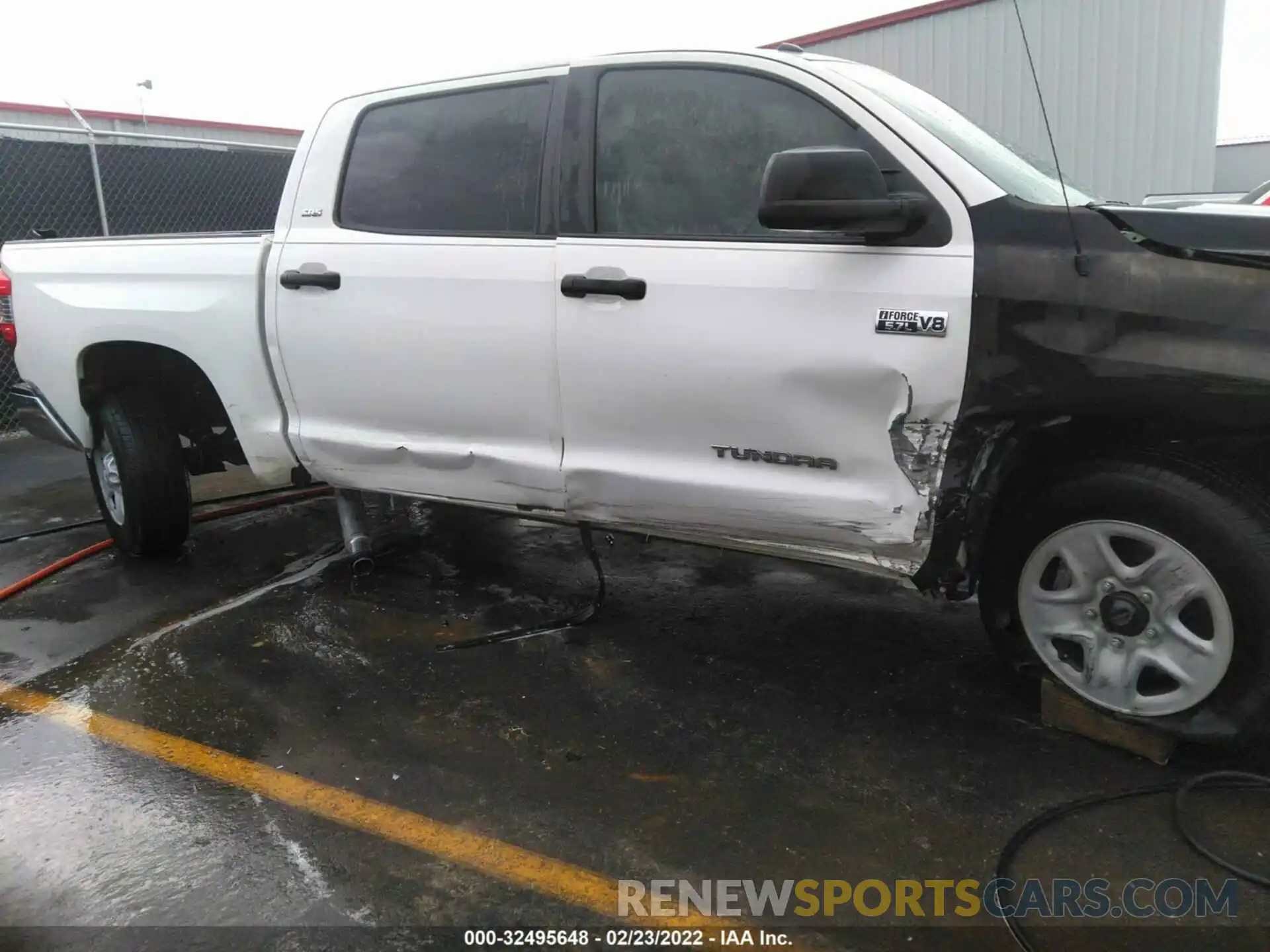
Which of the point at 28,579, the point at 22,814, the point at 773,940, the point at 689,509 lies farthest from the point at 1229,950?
the point at 28,579

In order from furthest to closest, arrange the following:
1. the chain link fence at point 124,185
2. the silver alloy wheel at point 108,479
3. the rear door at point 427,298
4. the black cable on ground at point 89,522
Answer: the chain link fence at point 124,185 < the black cable on ground at point 89,522 < the silver alloy wheel at point 108,479 < the rear door at point 427,298

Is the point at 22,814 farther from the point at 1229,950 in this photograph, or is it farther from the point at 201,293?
the point at 1229,950

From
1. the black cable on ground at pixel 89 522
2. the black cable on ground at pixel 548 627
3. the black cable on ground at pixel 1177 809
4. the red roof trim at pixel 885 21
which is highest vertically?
the red roof trim at pixel 885 21

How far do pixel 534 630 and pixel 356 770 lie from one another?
105 centimetres

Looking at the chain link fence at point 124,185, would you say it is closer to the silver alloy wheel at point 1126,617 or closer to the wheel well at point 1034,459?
the wheel well at point 1034,459

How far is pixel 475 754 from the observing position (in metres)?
2.91

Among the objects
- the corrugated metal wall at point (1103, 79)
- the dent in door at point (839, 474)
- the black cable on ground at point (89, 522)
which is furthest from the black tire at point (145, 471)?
the corrugated metal wall at point (1103, 79)

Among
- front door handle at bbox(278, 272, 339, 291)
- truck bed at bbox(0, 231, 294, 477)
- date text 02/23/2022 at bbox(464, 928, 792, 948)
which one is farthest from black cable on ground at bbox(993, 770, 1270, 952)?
truck bed at bbox(0, 231, 294, 477)

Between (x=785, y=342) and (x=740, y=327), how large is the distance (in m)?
0.14

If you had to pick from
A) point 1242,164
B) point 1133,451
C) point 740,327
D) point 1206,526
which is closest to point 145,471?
point 740,327

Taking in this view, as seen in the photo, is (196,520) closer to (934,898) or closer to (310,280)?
(310,280)

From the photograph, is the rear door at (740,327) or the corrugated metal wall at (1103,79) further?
the corrugated metal wall at (1103,79)

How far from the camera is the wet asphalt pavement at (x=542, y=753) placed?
2342mm

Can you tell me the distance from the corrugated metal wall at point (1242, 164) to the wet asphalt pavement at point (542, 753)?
14.3 meters
